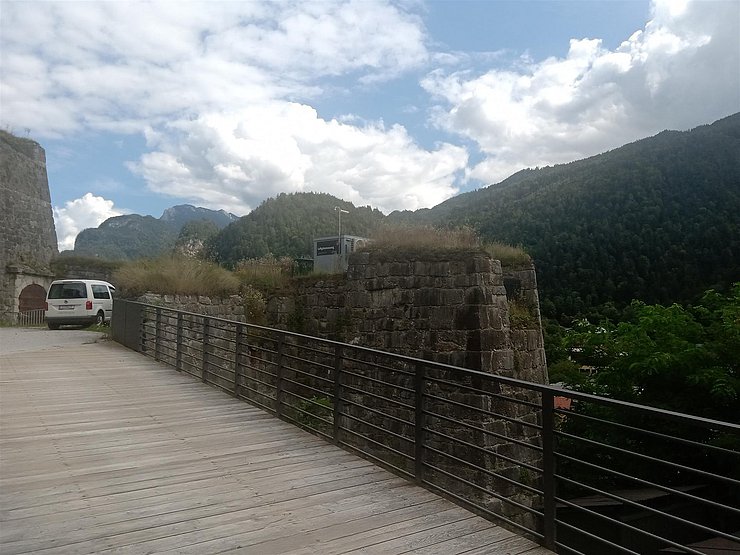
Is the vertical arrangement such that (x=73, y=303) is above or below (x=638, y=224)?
below

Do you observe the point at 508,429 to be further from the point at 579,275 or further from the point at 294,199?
the point at 294,199

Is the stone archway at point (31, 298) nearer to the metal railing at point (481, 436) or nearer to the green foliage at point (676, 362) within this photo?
the metal railing at point (481, 436)

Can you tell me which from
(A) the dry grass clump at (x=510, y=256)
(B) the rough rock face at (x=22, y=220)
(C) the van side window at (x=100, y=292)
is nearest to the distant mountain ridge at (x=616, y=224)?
(C) the van side window at (x=100, y=292)

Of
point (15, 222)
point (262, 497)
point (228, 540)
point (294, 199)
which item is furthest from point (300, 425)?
point (294, 199)

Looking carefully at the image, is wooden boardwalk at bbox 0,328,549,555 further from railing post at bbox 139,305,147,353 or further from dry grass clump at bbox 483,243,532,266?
dry grass clump at bbox 483,243,532,266

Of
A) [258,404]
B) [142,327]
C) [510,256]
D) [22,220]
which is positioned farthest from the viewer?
[22,220]

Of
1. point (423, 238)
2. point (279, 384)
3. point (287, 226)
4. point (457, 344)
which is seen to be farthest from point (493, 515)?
point (287, 226)

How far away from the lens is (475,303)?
1034 centimetres

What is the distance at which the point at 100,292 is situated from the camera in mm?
19312

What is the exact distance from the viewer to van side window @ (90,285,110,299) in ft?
62.7

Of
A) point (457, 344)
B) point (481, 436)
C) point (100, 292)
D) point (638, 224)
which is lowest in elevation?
point (481, 436)

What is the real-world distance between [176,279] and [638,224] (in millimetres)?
36963

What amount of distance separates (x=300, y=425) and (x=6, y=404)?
12.2 ft

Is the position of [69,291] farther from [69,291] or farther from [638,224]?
[638,224]
